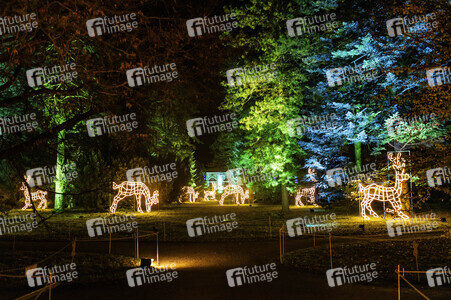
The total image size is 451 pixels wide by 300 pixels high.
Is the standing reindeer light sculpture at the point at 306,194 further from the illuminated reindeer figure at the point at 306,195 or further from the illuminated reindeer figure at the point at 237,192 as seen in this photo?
the illuminated reindeer figure at the point at 237,192

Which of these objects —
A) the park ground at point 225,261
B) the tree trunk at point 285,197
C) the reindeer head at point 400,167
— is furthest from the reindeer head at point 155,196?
the reindeer head at point 400,167

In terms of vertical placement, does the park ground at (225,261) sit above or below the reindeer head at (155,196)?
below

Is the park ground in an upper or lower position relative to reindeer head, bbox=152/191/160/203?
lower

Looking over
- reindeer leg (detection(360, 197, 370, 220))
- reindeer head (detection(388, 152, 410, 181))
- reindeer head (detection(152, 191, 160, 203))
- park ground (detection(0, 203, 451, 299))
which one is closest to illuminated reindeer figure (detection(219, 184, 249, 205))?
reindeer head (detection(152, 191, 160, 203))

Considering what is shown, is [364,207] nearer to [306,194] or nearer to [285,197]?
[285,197]

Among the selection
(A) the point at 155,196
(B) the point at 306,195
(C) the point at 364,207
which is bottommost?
(B) the point at 306,195

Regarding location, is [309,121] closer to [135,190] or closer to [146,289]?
[135,190]

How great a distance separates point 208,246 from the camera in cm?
1675

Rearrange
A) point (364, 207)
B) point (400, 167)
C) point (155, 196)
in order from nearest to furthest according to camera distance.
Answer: point (400, 167) < point (364, 207) < point (155, 196)

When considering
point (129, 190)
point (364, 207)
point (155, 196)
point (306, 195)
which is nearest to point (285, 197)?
point (364, 207)

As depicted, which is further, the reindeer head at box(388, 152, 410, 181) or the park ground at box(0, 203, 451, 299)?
the reindeer head at box(388, 152, 410, 181)

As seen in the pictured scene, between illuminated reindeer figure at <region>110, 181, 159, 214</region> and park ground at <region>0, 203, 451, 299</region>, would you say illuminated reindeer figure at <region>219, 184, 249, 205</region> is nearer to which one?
illuminated reindeer figure at <region>110, 181, 159, 214</region>

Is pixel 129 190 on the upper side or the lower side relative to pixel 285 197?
upper

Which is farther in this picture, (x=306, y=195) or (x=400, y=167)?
(x=306, y=195)
